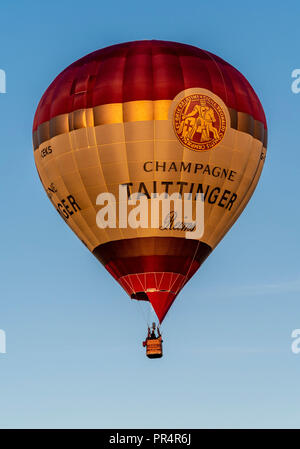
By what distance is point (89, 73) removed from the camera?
2063 inches

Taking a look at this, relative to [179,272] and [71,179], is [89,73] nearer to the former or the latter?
[71,179]

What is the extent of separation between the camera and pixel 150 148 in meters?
51.3

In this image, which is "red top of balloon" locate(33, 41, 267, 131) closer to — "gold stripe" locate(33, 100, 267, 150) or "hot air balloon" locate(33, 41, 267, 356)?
"hot air balloon" locate(33, 41, 267, 356)

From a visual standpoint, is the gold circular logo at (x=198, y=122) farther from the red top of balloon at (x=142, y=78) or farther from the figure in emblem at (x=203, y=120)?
the red top of balloon at (x=142, y=78)

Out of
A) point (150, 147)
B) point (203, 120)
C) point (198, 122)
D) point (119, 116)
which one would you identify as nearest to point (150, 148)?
point (150, 147)

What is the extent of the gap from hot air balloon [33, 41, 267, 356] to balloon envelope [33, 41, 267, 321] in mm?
32

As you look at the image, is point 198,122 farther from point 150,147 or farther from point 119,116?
point 119,116

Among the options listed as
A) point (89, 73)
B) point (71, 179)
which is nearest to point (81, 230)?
point (71, 179)

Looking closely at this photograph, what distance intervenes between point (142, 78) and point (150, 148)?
235cm

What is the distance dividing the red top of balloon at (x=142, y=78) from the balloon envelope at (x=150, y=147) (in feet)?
0.11

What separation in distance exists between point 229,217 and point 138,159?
401 centimetres

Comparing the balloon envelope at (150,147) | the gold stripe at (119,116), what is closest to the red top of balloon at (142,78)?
the balloon envelope at (150,147)

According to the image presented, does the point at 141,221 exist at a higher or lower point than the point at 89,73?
lower

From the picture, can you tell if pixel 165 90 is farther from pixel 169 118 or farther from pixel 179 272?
pixel 179 272
